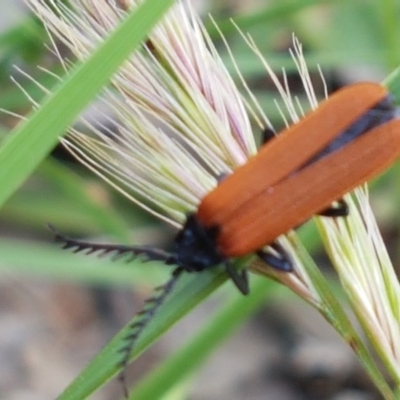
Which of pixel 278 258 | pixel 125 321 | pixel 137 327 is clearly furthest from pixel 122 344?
pixel 125 321

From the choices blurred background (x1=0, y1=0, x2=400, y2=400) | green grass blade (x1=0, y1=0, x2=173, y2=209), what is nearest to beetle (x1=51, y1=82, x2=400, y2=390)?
green grass blade (x1=0, y1=0, x2=173, y2=209)

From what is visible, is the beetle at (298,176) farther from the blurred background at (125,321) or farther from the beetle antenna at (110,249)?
the blurred background at (125,321)

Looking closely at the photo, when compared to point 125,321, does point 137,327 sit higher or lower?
higher

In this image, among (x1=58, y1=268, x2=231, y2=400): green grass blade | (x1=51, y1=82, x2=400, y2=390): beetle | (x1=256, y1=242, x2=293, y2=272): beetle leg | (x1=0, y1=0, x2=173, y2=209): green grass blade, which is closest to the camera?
(x1=0, y1=0, x2=173, y2=209): green grass blade

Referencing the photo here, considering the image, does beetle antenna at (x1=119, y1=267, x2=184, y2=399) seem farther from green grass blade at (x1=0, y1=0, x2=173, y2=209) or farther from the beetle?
green grass blade at (x1=0, y1=0, x2=173, y2=209)

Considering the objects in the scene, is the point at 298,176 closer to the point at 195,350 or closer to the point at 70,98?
the point at 195,350
